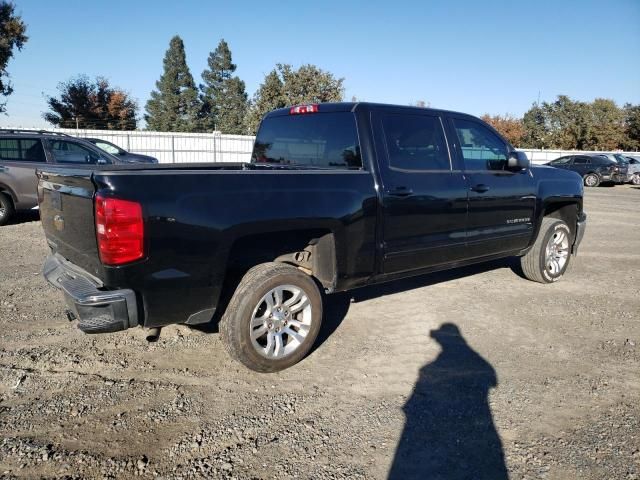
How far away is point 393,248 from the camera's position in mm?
4098

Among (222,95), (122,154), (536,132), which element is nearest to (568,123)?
(536,132)

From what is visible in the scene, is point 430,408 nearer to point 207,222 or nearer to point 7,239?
point 207,222

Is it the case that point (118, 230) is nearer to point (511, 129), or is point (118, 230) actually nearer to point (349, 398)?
point (349, 398)

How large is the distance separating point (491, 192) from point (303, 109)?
209 cm

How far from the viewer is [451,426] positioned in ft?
9.57

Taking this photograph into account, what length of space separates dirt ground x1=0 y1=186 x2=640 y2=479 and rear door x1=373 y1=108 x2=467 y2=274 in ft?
2.45

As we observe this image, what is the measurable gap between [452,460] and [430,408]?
529 millimetres

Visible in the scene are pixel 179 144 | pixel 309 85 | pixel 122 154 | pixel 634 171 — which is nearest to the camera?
pixel 122 154

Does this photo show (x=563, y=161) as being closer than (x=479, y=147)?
No

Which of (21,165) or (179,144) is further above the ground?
(179,144)

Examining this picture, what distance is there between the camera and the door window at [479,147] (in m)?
4.80

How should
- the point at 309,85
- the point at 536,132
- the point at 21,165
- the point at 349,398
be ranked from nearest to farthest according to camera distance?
the point at 349,398
the point at 21,165
the point at 309,85
the point at 536,132

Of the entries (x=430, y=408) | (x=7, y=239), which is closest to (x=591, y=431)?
(x=430, y=408)

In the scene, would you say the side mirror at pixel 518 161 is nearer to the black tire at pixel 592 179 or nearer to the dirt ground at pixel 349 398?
the dirt ground at pixel 349 398
